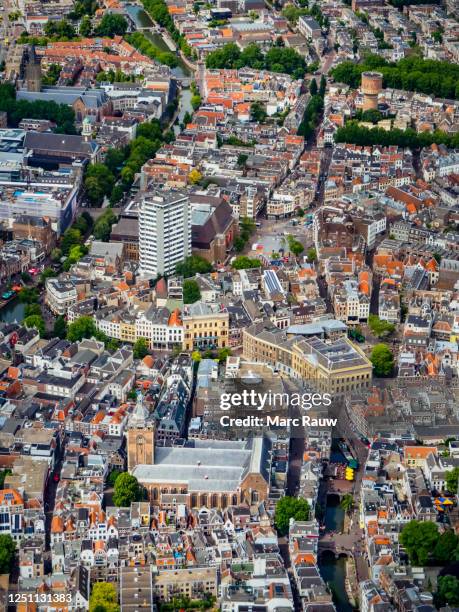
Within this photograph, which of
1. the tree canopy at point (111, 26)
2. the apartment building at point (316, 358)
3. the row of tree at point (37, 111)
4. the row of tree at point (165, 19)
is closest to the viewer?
the apartment building at point (316, 358)

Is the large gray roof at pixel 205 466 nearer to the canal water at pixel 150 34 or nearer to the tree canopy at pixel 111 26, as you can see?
the canal water at pixel 150 34

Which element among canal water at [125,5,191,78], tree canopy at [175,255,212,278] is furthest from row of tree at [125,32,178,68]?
tree canopy at [175,255,212,278]

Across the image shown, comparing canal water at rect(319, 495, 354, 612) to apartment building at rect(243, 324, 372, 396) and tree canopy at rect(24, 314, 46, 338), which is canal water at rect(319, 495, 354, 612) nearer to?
apartment building at rect(243, 324, 372, 396)

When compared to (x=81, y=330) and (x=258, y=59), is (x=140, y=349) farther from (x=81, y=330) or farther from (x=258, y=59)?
(x=258, y=59)

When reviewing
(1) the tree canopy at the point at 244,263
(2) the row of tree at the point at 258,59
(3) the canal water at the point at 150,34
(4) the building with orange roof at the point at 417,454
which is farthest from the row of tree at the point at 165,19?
(4) the building with orange roof at the point at 417,454

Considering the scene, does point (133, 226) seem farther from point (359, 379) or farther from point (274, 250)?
point (359, 379)
